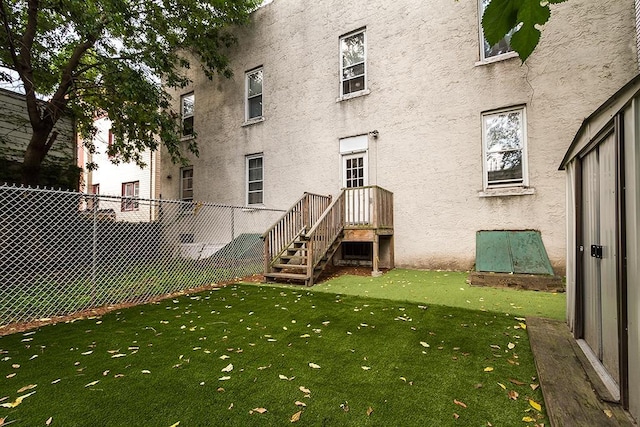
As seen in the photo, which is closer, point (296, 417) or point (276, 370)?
point (296, 417)

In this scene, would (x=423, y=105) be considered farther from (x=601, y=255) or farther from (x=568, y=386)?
(x=568, y=386)

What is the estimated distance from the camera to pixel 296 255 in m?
7.39

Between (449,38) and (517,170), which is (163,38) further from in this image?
(517,170)

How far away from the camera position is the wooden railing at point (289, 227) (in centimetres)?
704

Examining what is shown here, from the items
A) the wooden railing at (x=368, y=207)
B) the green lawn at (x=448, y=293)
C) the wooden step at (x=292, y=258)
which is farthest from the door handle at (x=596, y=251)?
the wooden step at (x=292, y=258)

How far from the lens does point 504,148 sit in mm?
7105

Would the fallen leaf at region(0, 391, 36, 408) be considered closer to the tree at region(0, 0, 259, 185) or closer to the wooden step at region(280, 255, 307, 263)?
the wooden step at region(280, 255, 307, 263)

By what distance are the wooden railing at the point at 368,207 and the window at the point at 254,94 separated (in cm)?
561

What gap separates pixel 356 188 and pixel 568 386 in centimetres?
573

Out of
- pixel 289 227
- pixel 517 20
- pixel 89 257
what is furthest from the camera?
pixel 289 227

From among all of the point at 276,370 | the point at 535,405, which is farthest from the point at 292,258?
the point at 535,405

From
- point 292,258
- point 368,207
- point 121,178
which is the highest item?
point 121,178

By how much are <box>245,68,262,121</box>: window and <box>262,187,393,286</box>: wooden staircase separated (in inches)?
208

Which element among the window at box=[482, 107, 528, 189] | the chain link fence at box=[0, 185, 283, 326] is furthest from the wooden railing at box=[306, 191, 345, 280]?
the window at box=[482, 107, 528, 189]
